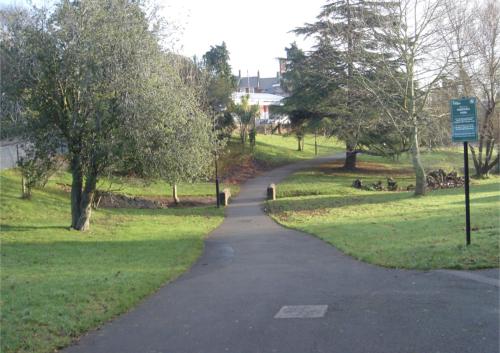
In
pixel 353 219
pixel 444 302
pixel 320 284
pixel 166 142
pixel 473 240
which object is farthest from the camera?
pixel 353 219

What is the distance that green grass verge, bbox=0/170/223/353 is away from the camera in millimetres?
7574

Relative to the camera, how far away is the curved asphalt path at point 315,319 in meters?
6.23

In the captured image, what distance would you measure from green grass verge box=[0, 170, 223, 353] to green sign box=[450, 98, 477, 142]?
664 cm

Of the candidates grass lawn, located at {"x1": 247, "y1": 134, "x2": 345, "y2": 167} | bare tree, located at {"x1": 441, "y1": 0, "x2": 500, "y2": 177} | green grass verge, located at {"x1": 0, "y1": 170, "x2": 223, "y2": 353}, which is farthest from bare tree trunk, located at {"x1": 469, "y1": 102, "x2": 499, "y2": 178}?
green grass verge, located at {"x1": 0, "y1": 170, "x2": 223, "y2": 353}

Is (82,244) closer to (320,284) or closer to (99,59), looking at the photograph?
(99,59)

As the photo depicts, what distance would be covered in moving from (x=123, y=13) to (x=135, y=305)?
11097 millimetres

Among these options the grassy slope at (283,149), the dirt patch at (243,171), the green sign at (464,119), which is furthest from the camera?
the grassy slope at (283,149)

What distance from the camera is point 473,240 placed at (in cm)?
1223

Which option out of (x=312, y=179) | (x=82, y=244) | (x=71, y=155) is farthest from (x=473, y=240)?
(x=312, y=179)

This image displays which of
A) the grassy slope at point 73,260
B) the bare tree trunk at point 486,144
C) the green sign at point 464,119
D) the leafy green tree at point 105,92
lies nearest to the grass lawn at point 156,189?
the grassy slope at point 73,260

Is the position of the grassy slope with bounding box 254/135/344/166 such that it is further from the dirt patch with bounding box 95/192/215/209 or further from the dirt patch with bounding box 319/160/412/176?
the dirt patch with bounding box 95/192/215/209

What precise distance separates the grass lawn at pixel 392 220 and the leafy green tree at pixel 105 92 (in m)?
6.06

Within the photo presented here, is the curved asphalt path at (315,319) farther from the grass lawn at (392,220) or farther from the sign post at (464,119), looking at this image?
the sign post at (464,119)

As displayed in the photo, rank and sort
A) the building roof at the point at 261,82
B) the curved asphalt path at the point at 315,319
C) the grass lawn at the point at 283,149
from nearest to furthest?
the curved asphalt path at the point at 315,319, the grass lawn at the point at 283,149, the building roof at the point at 261,82
